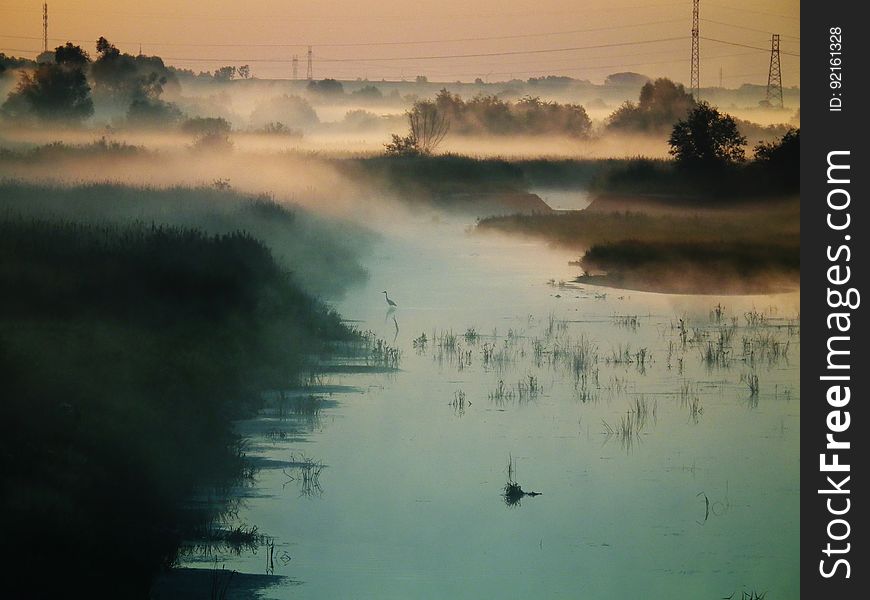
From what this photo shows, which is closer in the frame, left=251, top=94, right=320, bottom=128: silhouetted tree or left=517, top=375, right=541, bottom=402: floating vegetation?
left=251, top=94, right=320, bottom=128: silhouetted tree

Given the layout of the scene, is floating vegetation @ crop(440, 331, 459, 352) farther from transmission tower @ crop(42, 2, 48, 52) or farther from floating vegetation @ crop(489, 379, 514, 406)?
transmission tower @ crop(42, 2, 48, 52)

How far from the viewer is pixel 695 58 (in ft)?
21.0

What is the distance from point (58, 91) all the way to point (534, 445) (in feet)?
8.78

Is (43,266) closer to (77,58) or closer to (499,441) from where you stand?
(77,58)

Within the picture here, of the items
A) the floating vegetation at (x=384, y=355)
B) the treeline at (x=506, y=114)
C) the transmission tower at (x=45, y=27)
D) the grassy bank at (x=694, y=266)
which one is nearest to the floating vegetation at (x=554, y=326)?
the grassy bank at (x=694, y=266)

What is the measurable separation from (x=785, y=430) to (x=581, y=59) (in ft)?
6.56

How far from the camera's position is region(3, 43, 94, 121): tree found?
5879 mm

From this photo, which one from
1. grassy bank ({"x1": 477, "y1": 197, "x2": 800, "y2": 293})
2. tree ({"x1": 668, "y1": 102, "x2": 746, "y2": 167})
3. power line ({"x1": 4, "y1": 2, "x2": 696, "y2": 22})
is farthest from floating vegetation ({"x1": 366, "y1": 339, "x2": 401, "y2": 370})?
tree ({"x1": 668, "y1": 102, "x2": 746, "y2": 167})

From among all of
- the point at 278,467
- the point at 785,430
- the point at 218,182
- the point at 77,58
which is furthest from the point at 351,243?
the point at 785,430

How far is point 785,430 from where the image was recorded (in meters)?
6.27

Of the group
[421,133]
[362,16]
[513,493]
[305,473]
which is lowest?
[513,493]

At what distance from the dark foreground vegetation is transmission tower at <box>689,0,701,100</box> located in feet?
6.71

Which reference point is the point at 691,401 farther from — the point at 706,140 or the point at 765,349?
the point at 706,140

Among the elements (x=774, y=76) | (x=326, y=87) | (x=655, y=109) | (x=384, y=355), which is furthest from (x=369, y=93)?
(x=774, y=76)
